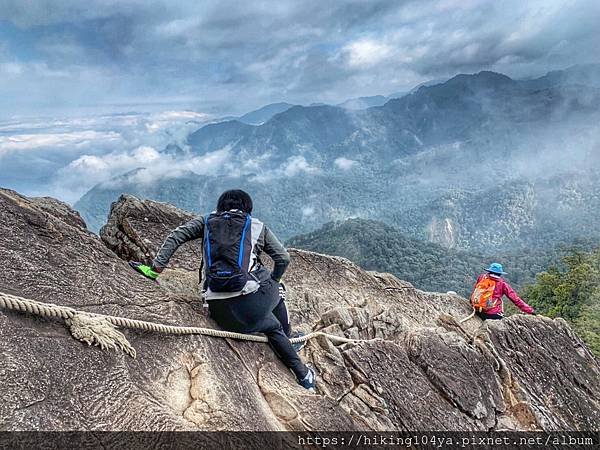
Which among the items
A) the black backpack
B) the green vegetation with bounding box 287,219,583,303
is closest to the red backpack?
the black backpack

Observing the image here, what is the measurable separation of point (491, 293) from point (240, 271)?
31.1 feet

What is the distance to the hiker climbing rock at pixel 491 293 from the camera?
13039mm

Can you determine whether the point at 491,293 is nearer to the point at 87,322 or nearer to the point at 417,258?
the point at 87,322

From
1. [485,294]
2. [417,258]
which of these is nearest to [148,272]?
[485,294]

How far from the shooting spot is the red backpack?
13234mm

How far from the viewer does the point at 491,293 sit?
13.2 m

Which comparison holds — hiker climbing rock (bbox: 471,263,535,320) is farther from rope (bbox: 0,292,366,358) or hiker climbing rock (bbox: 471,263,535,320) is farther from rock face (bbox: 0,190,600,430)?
rope (bbox: 0,292,366,358)

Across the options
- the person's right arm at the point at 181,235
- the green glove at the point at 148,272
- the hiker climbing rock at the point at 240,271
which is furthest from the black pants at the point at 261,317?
the green glove at the point at 148,272

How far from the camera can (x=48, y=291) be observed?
236 inches

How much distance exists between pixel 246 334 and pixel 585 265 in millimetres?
63339

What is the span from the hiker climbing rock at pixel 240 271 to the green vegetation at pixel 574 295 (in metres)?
47.6

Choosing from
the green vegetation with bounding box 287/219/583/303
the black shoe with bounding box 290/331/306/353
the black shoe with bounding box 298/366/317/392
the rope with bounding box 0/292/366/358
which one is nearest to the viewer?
the rope with bounding box 0/292/366/358

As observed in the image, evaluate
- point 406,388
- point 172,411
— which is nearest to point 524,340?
point 406,388

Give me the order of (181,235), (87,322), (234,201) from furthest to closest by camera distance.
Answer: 1. (181,235)
2. (234,201)
3. (87,322)
